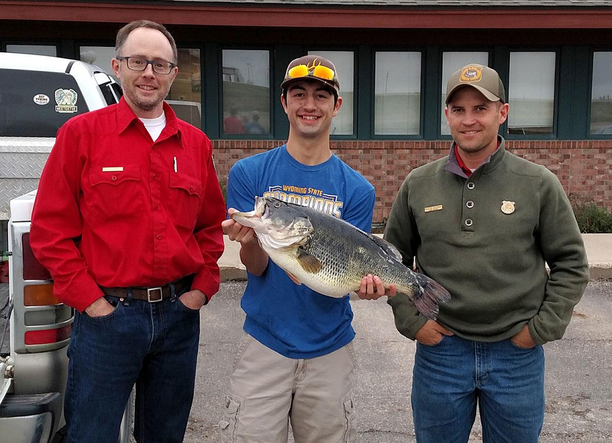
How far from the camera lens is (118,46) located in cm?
270

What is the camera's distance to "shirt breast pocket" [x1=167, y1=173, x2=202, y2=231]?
2.69 m

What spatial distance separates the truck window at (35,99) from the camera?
4.88 metres

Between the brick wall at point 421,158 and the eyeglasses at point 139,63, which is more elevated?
the eyeglasses at point 139,63

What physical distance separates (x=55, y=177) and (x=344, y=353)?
1442 millimetres

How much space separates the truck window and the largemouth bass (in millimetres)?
3252

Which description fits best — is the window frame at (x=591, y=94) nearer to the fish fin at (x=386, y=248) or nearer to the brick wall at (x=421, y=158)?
the brick wall at (x=421, y=158)

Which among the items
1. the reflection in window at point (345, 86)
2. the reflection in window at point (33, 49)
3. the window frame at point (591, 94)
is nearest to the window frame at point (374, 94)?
the reflection in window at point (345, 86)

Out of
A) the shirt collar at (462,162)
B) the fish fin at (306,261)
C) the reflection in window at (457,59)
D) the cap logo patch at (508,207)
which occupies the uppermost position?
the reflection in window at (457,59)

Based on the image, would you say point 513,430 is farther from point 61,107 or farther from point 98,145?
point 61,107

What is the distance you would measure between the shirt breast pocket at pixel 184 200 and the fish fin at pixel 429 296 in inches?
41.5

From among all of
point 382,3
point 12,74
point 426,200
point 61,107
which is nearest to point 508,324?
point 426,200

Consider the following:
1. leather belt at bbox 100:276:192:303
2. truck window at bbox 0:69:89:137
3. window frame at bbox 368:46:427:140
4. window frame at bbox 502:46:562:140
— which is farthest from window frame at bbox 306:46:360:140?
leather belt at bbox 100:276:192:303

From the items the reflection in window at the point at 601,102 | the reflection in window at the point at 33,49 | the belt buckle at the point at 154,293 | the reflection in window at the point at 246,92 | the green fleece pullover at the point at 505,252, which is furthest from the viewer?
the reflection in window at the point at 601,102

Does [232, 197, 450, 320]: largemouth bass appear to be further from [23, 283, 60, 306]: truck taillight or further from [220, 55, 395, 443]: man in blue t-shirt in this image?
[23, 283, 60, 306]: truck taillight
